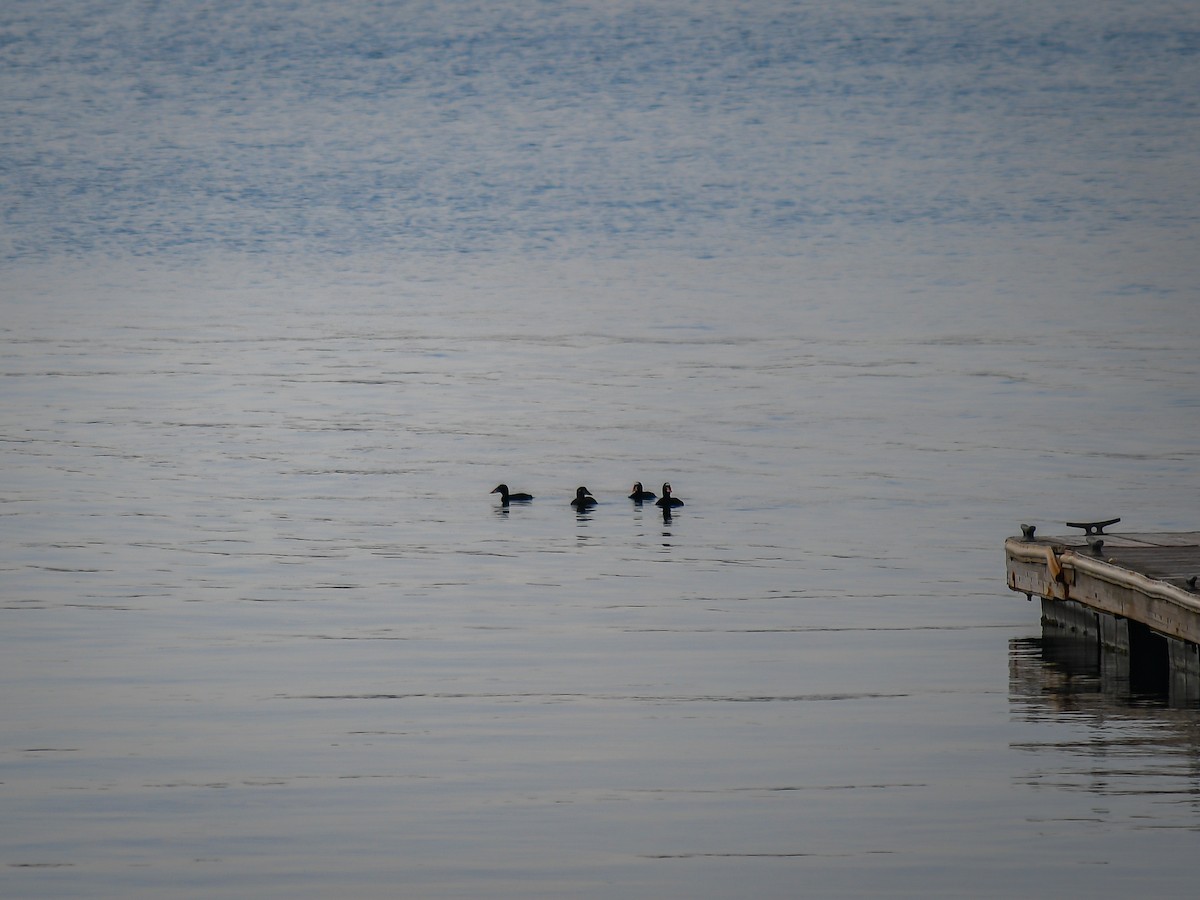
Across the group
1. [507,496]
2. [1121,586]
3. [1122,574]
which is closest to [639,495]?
[507,496]

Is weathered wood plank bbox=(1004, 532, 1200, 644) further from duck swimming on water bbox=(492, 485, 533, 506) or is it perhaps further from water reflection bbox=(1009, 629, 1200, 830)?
duck swimming on water bbox=(492, 485, 533, 506)

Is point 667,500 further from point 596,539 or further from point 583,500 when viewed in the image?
point 596,539

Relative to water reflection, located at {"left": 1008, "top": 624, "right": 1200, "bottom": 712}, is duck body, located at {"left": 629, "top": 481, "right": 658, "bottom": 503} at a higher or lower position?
higher

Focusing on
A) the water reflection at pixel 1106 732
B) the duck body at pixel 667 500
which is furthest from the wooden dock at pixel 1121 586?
the duck body at pixel 667 500

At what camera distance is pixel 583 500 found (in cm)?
3375

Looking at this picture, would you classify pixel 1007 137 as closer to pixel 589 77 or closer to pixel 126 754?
pixel 589 77

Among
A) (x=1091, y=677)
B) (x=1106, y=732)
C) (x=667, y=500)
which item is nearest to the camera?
(x=1106, y=732)

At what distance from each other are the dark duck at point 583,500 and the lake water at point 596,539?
0.61 feet

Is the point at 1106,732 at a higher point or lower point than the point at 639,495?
lower

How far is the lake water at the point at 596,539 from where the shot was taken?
49.8 feet

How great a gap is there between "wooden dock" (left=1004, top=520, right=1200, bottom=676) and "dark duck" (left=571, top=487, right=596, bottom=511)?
11.1m

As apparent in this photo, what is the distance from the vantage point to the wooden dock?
18.9 m

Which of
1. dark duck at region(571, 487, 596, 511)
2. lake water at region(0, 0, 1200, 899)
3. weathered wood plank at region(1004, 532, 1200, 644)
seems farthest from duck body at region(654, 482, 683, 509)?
weathered wood plank at region(1004, 532, 1200, 644)

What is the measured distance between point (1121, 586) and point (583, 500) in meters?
14.7
